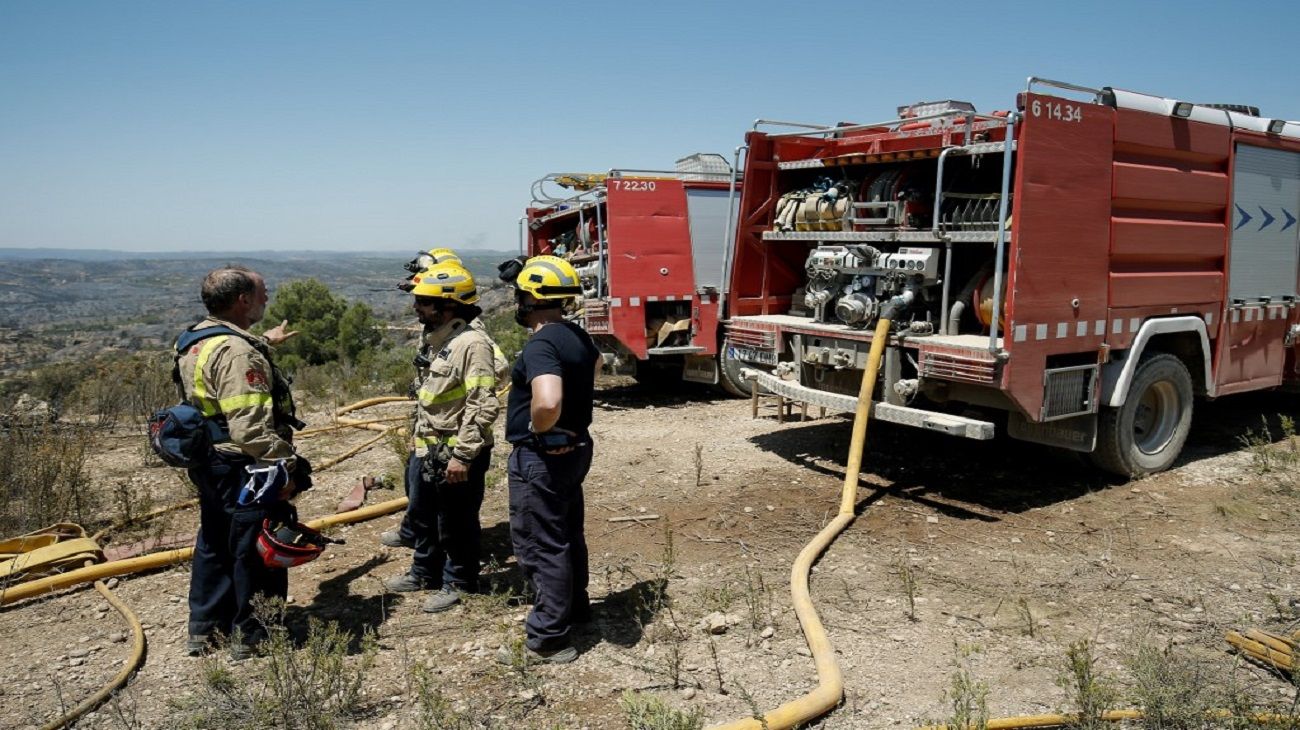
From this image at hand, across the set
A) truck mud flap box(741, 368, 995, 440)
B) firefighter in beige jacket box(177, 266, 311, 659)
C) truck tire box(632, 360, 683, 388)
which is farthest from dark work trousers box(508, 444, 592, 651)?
truck tire box(632, 360, 683, 388)

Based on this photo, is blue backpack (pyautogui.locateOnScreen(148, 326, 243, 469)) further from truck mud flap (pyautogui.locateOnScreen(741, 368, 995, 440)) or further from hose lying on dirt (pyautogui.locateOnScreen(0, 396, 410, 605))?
truck mud flap (pyautogui.locateOnScreen(741, 368, 995, 440))

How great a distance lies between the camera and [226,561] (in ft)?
13.2

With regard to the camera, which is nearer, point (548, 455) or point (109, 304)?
point (548, 455)

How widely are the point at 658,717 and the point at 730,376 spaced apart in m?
7.39

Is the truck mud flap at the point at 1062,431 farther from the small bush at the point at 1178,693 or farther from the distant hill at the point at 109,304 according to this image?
the distant hill at the point at 109,304

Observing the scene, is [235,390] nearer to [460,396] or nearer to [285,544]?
[285,544]

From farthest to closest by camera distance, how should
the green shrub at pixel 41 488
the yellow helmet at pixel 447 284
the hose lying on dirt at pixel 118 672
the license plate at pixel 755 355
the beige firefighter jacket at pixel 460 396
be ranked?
the license plate at pixel 755 355
the green shrub at pixel 41 488
the yellow helmet at pixel 447 284
the beige firefighter jacket at pixel 460 396
the hose lying on dirt at pixel 118 672

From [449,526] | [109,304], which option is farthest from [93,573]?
[109,304]

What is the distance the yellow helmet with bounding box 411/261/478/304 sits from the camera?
441 centimetres

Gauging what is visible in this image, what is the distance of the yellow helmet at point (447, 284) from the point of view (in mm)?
4406

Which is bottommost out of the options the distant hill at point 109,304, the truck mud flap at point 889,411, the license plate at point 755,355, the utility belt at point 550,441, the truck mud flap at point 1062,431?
the distant hill at point 109,304

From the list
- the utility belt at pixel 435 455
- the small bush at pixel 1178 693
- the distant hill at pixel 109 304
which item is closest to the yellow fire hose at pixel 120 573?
the utility belt at pixel 435 455

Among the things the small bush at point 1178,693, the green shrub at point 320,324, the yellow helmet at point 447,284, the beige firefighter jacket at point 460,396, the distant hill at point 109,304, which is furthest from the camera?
the distant hill at point 109,304

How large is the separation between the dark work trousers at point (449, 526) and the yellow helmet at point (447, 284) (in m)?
0.79
